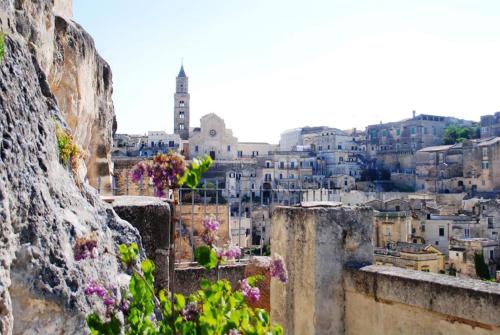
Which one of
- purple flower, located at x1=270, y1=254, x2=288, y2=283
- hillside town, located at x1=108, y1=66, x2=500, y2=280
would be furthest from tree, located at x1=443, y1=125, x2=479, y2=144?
purple flower, located at x1=270, y1=254, x2=288, y2=283

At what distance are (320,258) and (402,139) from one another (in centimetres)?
7671

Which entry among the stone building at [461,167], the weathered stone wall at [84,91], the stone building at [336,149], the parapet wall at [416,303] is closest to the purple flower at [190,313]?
the weathered stone wall at [84,91]

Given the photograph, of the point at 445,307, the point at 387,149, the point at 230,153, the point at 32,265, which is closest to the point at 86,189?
the point at 32,265

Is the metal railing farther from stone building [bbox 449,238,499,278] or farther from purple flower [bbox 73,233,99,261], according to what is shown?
stone building [bbox 449,238,499,278]

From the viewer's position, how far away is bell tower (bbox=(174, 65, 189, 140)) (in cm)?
8775

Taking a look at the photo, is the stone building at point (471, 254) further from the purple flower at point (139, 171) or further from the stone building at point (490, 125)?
the purple flower at point (139, 171)

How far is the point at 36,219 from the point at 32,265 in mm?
274

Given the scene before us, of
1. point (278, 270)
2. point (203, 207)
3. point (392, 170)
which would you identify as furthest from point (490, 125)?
point (278, 270)

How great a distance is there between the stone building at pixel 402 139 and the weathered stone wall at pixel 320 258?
71.3 metres

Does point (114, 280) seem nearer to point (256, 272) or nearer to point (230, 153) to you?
point (256, 272)

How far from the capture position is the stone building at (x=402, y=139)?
7581cm

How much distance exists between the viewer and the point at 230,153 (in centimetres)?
7488

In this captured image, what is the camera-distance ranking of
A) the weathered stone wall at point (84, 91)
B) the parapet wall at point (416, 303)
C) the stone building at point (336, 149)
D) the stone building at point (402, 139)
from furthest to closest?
the stone building at point (402, 139)
the stone building at point (336, 149)
the weathered stone wall at point (84, 91)
the parapet wall at point (416, 303)

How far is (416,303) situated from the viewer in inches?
192
